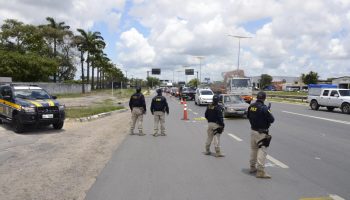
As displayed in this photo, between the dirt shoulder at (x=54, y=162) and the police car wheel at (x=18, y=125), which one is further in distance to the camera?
the police car wheel at (x=18, y=125)

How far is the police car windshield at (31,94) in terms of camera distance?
14398 mm

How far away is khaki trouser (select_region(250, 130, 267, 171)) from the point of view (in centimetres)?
695

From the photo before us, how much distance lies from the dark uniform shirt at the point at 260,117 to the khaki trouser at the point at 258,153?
12cm

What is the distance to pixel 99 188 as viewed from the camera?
623cm

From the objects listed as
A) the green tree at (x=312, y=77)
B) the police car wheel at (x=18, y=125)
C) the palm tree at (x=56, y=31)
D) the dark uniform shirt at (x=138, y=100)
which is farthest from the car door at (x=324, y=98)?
the green tree at (x=312, y=77)

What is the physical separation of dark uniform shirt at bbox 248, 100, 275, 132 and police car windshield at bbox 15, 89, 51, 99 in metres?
10.2

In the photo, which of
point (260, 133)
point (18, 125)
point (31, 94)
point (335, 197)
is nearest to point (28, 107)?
point (18, 125)

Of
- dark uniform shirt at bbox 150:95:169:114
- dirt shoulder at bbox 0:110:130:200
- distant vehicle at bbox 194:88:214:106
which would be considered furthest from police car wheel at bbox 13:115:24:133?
distant vehicle at bbox 194:88:214:106

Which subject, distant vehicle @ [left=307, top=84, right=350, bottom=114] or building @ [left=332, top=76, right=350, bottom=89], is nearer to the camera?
distant vehicle @ [left=307, top=84, right=350, bottom=114]

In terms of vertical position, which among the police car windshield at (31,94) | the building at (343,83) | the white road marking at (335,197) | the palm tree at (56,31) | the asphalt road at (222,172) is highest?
the palm tree at (56,31)

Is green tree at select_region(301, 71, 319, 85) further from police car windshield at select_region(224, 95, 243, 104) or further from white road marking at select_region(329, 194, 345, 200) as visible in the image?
white road marking at select_region(329, 194, 345, 200)

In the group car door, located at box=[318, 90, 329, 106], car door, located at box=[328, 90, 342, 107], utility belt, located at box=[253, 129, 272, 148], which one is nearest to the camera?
utility belt, located at box=[253, 129, 272, 148]

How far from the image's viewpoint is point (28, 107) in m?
13.3

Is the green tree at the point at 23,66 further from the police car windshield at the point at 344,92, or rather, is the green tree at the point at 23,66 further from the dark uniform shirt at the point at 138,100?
the police car windshield at the point at 344,92
